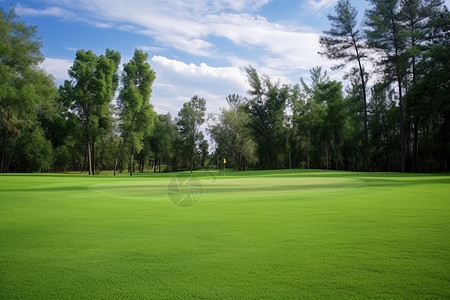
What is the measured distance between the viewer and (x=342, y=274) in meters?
3.84

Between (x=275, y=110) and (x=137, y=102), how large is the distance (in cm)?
2463

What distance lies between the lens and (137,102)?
4512 cm

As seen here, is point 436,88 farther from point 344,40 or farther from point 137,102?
point 137,102

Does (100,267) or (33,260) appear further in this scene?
(33,260)

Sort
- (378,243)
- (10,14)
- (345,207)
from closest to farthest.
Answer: (378,243) → (345,207) → (10,14)

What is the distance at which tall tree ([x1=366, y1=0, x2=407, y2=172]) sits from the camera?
35.8m

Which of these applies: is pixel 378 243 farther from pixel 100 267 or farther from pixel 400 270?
pixel 100 267

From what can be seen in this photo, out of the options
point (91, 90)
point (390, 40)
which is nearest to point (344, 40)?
point (390, 40)

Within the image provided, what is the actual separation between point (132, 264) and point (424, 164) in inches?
1884

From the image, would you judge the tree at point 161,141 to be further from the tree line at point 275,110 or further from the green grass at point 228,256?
A: the green grass at point 228,256

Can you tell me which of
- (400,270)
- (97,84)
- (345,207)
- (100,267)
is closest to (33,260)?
(100,267)

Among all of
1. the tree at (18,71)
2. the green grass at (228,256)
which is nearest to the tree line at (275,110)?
the tree at (18,71)

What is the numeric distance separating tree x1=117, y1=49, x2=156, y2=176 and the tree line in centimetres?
14

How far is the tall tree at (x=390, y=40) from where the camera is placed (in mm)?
35844
